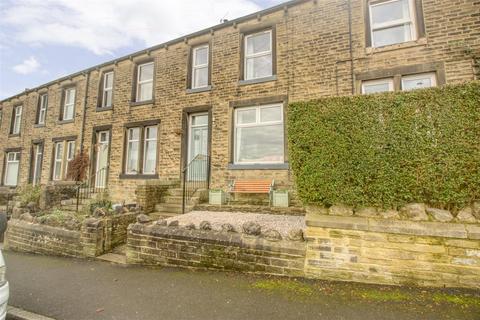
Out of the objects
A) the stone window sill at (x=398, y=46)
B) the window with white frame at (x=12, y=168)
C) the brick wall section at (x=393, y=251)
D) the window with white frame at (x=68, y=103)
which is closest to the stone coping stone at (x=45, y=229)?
the brick wall section at (x=393, y=251)

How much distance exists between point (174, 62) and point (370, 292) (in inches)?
420

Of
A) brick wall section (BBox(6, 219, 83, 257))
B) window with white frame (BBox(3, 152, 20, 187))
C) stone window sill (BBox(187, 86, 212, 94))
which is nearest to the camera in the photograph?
brick wall section (BBox(6, 219, 83, 257))

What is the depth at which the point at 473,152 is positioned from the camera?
353 cm

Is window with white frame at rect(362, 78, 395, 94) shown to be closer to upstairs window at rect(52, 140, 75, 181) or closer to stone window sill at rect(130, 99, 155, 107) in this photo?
stone window sill at rect(130, 99, 155, 107)

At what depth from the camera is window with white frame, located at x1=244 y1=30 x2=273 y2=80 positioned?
9.27m

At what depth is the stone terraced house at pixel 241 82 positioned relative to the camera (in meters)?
7.16

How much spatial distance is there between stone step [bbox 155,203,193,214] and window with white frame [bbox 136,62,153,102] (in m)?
5.68

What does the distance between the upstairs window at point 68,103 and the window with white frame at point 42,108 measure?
6.17 feet

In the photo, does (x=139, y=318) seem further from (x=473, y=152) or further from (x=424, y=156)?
(x=473, y=152)

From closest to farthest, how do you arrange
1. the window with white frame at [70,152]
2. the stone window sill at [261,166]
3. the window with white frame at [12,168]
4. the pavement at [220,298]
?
the pavement at [220,298]
the stone window sill at [261,166]
the window with white frame at [70,152]
the window with white frame at [12,168]

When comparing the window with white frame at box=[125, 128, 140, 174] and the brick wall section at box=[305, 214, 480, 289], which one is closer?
the brick wall section at box=[305, 214, 480, 289]

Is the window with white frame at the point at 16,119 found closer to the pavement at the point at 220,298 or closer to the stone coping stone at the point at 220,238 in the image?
the pavement at the point at 220,298

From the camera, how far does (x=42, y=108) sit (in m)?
15.5

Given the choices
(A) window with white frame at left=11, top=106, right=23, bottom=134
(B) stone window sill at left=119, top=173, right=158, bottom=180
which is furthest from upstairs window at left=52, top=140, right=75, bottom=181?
(A) window with white frame at left=11, top=106, right=23, bottom=134
